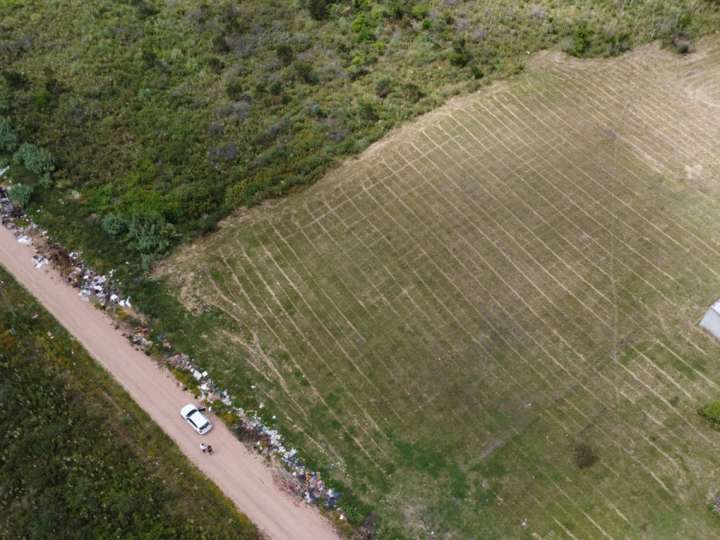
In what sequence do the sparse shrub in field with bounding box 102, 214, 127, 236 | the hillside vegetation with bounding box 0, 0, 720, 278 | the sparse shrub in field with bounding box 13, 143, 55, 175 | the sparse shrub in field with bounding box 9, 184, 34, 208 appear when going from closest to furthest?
the sparse shrub in field with bounding box 102, 214, 127, 236, the sparse shrub in field with bounding box 9, 184, 34, 208, the hillside vegetation with bounding box 0, 0, 720, 278, the sparse shrub in field with bounding box 13, 143, 55, 175

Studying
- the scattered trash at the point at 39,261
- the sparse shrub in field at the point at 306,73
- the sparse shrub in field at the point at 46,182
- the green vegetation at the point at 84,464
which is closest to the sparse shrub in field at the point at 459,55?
the sparse shrub in field at the point at 306,73

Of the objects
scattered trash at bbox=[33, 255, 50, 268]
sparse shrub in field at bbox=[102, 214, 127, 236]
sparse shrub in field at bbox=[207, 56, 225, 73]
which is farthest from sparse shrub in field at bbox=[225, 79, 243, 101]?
scattered trash at bbox=[33, 255, 50, 268]

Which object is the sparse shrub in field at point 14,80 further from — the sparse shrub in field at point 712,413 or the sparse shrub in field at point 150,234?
the sparse shrub in field at point 712,413

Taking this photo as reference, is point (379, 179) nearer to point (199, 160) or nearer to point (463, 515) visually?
point (199, 160)

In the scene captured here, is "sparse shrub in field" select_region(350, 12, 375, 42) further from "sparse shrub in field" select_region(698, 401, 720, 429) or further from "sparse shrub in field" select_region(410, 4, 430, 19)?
"sparse shrub in field" select_region(698, 401, 720, 429)

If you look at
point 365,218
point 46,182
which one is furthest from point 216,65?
point 365,218

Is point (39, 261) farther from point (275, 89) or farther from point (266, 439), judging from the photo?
point (275, 89)
